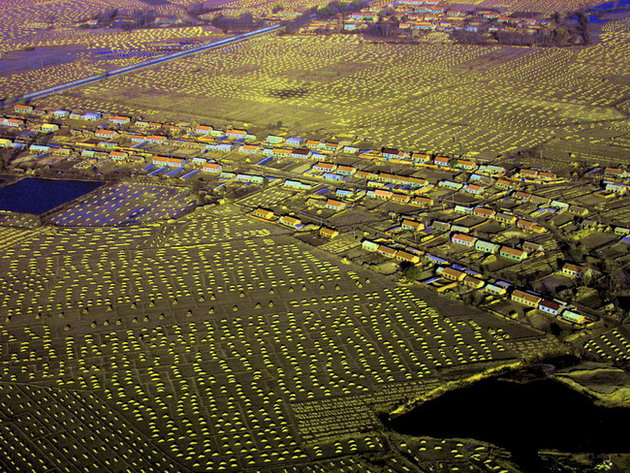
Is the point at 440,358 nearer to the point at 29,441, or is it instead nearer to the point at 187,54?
the point at 29,441

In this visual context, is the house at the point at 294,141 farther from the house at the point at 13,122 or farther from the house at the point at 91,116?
the house at the point at 13,122

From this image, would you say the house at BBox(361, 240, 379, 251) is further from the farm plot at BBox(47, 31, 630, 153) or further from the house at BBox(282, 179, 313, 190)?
the farm plot at BBox(47, 31, 630, 153)

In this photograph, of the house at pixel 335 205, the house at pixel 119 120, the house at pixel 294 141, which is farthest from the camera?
the house at pixel 119 120

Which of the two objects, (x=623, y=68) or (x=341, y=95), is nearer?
(x=341, y=95)

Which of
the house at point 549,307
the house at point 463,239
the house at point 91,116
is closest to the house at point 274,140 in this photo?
the house at point 91,116

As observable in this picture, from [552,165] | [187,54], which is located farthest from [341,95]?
[187,54]

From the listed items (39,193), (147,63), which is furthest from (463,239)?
(147,63)
